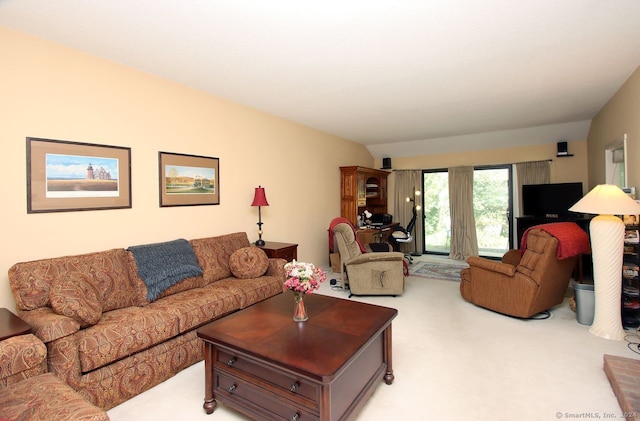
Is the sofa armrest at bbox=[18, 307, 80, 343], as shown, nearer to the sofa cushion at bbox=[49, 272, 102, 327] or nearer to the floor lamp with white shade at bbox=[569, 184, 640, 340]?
the sofa cushion at bbox=[49, 272, 102, 327]

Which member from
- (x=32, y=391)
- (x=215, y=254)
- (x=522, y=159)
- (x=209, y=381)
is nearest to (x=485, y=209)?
(x=522, y=159)

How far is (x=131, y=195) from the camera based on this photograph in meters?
3.04

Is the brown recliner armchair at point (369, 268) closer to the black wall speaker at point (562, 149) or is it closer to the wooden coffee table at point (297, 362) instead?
the wooden coffee table at point (297, 362)

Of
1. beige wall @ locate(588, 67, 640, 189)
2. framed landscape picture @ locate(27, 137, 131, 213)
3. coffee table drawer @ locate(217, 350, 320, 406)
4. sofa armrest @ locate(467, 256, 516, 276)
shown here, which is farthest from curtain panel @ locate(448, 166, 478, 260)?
framed landscape picture @ locate(27, 137, 131, 213)

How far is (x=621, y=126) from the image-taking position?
12.1 feet

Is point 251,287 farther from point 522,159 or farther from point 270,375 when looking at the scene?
point 522,159

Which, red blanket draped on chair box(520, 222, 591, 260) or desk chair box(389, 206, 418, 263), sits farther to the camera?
desk chair box(389, 206, 418, 263)

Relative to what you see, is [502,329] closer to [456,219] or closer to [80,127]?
[456,219]

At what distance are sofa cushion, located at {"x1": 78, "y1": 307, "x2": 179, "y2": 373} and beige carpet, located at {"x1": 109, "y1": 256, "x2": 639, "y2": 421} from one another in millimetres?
349

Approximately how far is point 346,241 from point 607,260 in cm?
269

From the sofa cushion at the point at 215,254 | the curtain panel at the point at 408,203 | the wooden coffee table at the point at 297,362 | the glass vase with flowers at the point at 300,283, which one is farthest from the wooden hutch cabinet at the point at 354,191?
the glass vase with flowers at the point at 300,283

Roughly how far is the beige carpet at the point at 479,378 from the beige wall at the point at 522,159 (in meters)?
3.50

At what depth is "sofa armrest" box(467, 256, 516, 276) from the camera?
3.41 metres

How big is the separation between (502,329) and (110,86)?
4.45 meters
